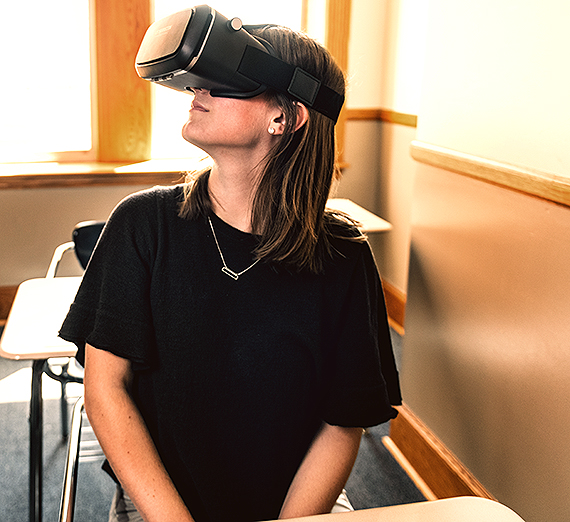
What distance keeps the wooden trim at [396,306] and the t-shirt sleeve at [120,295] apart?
8.28 ft

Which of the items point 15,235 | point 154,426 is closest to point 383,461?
point 154,426

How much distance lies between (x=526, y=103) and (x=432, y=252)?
0.60m

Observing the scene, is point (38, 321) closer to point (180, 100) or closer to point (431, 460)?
point (431, 460)

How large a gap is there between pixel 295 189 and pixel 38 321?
3.18 ft

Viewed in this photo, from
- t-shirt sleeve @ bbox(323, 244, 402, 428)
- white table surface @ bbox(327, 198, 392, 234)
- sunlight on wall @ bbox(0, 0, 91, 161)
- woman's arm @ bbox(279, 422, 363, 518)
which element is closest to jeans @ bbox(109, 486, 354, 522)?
woman's arm @ bbox(279, 422, 363, 518)

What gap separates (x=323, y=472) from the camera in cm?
117

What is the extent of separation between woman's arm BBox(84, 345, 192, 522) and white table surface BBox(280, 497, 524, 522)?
31 centimetres

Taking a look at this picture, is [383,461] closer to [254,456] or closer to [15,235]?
[254,456]

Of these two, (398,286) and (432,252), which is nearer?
(432,252)

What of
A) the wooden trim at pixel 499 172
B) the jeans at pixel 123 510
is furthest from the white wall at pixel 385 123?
the jeans at pixel 123 510

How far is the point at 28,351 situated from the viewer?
5.31 feet

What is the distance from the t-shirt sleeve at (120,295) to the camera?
1.08m

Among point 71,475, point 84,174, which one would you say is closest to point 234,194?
point 71,475

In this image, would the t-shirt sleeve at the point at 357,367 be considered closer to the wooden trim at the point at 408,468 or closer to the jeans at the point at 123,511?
the jeans at the point at 123,511
